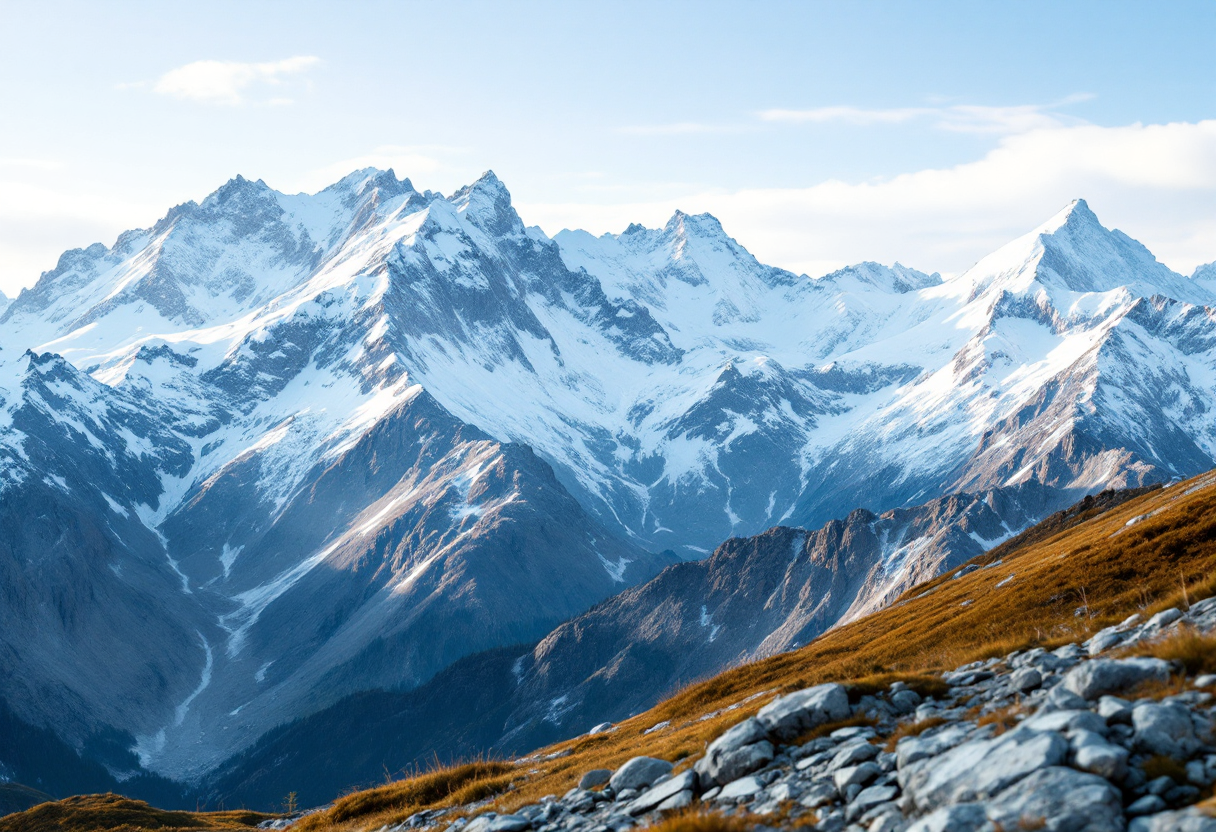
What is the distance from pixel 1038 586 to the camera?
50.6m

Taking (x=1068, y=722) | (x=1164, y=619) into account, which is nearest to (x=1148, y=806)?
(x=1068, y=722)

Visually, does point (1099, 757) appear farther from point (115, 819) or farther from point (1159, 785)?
point (115, 819)

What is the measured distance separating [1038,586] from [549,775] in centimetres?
2651

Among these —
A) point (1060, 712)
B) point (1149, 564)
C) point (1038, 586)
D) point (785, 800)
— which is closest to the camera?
point (1060, 712)

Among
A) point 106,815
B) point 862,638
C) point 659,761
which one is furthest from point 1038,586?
point 106,815

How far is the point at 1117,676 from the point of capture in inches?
830

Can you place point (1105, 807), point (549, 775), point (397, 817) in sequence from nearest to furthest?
1. point (1105, 807)
2. point (397, 817)
3. point (549, 775)

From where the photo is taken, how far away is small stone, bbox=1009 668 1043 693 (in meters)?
24.6

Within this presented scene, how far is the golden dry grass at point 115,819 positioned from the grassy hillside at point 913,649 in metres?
0.65

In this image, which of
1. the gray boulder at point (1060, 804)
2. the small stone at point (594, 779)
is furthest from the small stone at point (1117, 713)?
the small stone at point (594, 779)

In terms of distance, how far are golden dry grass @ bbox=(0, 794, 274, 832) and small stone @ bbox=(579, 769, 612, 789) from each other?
2649 cm

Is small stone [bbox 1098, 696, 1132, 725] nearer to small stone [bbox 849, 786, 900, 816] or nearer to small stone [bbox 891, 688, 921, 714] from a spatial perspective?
small stone [bbox 849, 786, 900, 816]

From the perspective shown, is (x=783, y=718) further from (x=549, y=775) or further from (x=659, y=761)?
(x=549, y=775)

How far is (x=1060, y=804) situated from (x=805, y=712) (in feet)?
31.3
